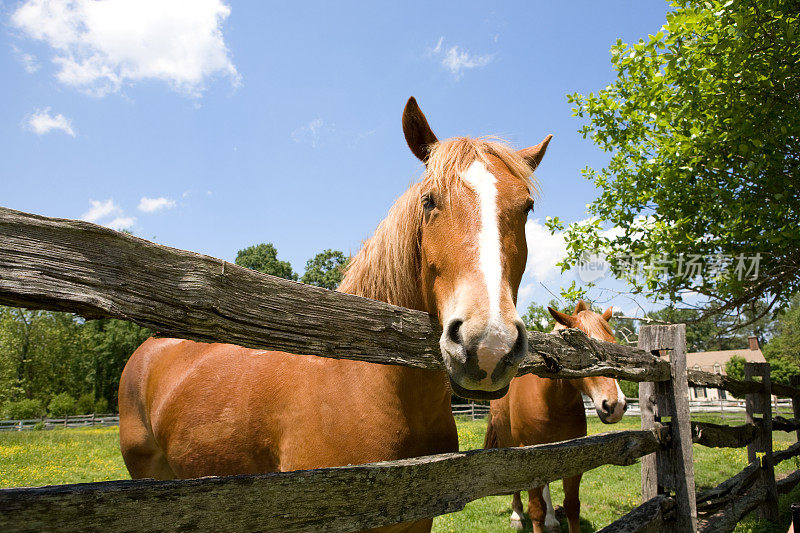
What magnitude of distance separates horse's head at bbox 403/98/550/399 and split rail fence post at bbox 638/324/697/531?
214 cm

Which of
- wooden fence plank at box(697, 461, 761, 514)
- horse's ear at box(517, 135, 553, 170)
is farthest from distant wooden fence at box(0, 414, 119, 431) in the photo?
horse's ear at box(517, 135, 553, 170)

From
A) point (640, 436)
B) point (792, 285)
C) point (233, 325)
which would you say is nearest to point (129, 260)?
point (233, 325)

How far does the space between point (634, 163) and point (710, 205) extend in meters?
1.50

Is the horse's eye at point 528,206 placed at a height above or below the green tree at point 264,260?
below

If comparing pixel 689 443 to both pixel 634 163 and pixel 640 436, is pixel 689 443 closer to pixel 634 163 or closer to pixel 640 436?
pixel 640 436

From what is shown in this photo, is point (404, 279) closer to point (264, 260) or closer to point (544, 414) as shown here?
point (544, 414)

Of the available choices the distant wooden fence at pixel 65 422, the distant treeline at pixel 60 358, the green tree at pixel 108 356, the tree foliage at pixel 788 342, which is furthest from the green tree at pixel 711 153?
the tree foliage at pixel 788 342

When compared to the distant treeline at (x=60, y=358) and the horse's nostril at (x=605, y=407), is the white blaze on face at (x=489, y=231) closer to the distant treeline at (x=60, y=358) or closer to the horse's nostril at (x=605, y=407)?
the horse's nostril at (x=605, y=407)

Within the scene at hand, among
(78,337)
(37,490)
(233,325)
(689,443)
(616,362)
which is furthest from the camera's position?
(78,337)

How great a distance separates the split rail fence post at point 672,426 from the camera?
3344 mm

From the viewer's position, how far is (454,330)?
1.59 metres

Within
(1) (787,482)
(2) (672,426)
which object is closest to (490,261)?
(2) (672,426)

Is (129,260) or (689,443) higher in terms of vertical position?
(129,260)

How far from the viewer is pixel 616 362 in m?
2.93
